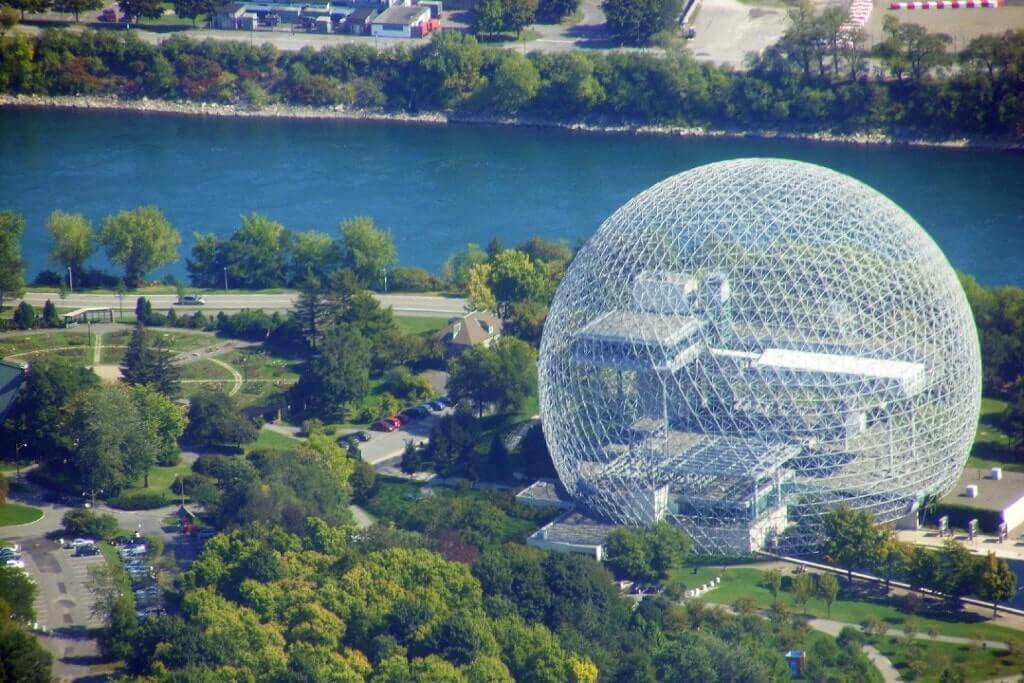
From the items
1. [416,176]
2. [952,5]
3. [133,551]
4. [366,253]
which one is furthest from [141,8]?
[133,551]

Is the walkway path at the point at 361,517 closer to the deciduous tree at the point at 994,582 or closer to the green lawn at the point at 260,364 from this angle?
the green lawn at the point at 260,364

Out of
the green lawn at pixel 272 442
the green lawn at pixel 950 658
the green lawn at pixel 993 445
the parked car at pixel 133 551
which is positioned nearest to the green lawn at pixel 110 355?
the green lawn at pixel 272 442

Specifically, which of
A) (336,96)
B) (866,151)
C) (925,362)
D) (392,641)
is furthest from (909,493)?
(336,96)

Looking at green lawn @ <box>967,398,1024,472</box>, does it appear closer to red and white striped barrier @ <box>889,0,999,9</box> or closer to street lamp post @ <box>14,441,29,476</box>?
street lamp post @ <box>14,441,29,476</box>

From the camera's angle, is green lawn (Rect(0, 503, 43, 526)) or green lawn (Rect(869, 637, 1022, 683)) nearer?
green lawn (Rect(869, 637, 1022, 683))

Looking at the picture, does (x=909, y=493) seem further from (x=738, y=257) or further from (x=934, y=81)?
Result: (x=934, y=81)

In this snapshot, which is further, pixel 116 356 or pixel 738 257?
pixel 116 356

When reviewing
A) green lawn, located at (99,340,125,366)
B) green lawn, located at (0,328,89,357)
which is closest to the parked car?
green lawn, located at (99,340,125,366)
